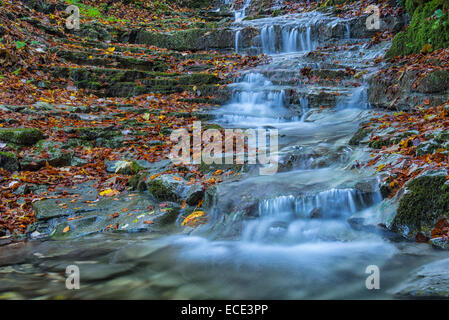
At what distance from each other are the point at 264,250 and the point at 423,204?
1.68 m

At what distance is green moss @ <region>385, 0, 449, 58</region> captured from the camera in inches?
259

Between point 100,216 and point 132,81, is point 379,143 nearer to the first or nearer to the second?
point 100,216

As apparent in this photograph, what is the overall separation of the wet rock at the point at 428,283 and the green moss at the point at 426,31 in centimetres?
579

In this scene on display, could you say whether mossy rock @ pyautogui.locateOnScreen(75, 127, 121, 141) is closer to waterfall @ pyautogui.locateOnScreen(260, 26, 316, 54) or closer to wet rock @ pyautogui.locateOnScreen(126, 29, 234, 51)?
wet rock @ pyautogui.locateOnScreen(126, 29, 234, 51)

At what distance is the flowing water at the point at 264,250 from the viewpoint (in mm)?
2650

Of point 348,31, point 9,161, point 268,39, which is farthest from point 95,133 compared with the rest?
point 348,31

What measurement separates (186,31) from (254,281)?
43.3 feet

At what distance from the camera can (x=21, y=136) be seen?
569 centimetres

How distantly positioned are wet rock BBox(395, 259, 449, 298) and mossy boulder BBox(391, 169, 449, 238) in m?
0.53
